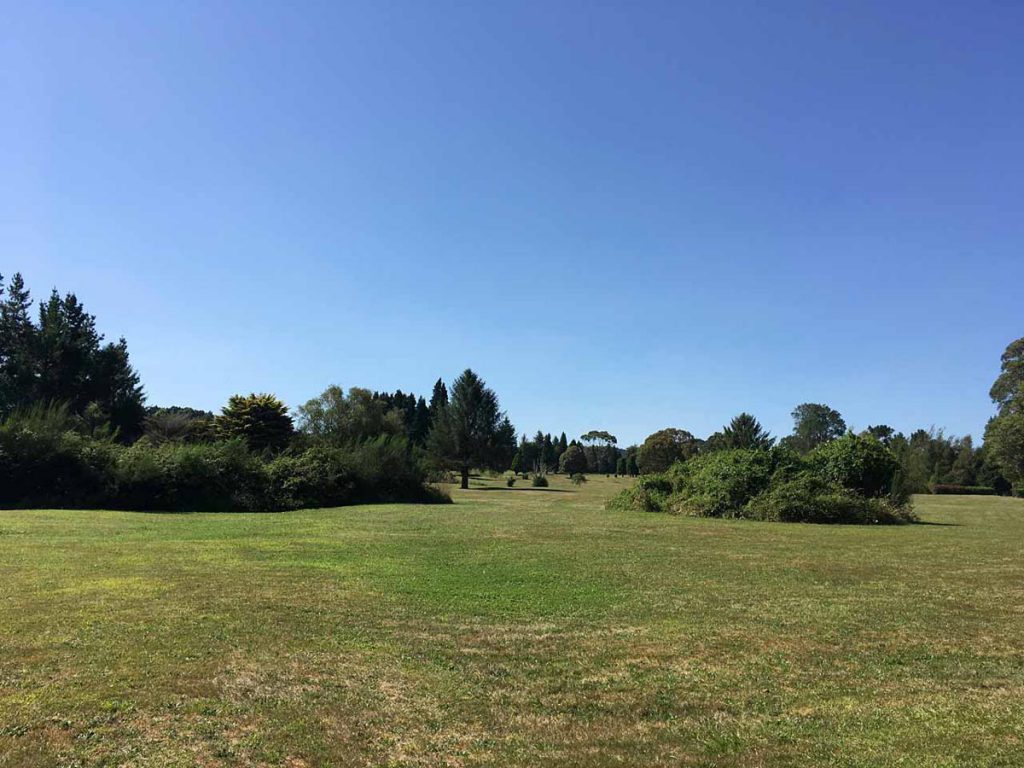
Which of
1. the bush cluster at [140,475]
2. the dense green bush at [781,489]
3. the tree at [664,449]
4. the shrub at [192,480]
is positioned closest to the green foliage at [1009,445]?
the tree at [664,449]

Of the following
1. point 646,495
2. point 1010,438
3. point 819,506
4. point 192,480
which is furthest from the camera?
point 1010,438

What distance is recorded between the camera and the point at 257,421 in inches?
1901

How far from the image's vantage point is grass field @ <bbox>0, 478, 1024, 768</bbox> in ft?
13.9

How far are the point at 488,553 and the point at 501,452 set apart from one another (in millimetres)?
53517

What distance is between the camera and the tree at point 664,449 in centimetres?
8562

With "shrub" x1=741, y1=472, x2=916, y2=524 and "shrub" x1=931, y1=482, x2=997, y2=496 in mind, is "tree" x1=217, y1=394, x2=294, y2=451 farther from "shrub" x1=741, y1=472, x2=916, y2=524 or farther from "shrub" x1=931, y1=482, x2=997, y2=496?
"shrub" x1=931, y1=482, x2=997, y2=496

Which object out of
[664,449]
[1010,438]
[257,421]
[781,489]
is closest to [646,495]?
[781,489]

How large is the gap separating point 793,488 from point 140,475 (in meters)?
26.0

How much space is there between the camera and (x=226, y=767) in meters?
3.89

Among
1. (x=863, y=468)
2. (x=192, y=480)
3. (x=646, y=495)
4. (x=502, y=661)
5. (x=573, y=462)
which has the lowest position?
(x=502, y=661)

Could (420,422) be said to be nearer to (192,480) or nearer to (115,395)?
(115,395)

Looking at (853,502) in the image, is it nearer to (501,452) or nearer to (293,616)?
(293,616)

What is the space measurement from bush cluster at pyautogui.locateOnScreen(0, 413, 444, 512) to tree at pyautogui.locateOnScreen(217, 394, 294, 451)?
17759 millimetres

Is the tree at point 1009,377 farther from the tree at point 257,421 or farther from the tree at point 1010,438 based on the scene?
the tree at point 257,421
